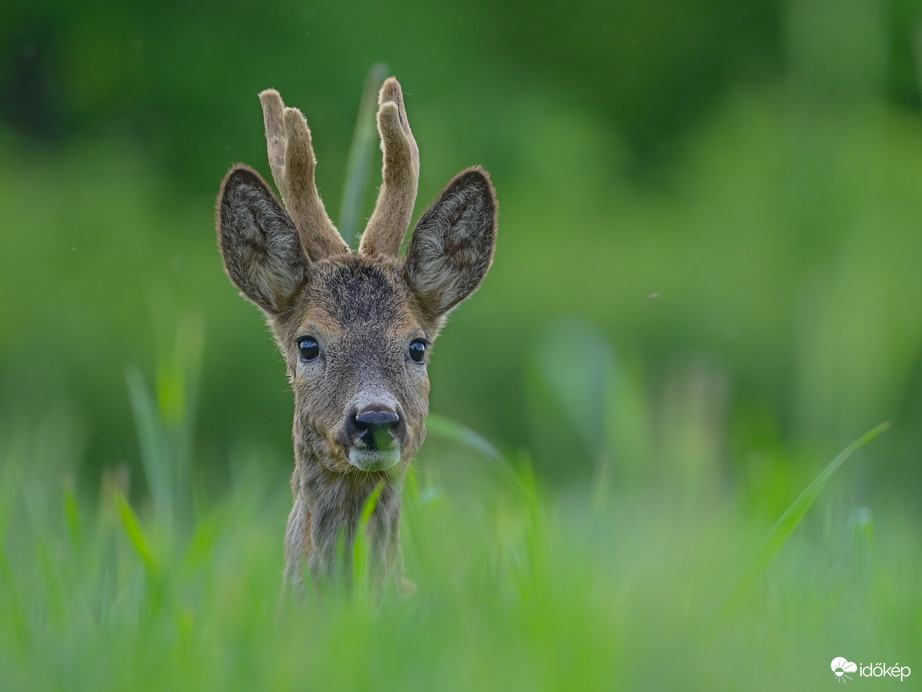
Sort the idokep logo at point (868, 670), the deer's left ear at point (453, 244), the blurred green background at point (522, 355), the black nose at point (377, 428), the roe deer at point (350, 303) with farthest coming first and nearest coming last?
the deer's left ear at point (453, 244), the roe deer at point (350, 303), the black nose at point (377, 428), the blurred green background at point (522, 355), the idokep logo at point (868, 670)

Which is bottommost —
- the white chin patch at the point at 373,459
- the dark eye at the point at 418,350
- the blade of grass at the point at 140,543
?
the blade of grass at the point at 140,543

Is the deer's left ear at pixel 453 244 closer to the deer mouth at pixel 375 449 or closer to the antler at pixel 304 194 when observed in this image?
the antler at pixel 304 194

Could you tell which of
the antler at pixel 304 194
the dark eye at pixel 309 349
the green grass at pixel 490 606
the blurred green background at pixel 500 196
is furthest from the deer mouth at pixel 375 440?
the blurred green background at pixel 500 196

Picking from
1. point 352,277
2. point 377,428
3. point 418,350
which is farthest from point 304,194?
point 377,428

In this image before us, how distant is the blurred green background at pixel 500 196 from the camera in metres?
9.25

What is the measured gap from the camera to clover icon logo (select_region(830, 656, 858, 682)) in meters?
2.98

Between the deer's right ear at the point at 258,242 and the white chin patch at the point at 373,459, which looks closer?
the white chin patch at the point at 373,459

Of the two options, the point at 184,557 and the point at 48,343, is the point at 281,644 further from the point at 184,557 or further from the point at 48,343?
the point at 48,343

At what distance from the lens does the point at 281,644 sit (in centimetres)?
300

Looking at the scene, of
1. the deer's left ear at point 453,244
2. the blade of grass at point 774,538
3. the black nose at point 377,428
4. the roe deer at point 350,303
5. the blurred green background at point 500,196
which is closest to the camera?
the blade of grass at point 774,538

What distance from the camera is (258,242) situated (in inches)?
168

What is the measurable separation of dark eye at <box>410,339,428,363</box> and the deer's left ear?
0.20m

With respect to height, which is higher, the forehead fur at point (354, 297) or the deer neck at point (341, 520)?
the forehead fur at point (354, 297)

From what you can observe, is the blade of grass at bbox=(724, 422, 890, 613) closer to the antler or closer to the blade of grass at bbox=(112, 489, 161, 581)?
the blade of grass at bbox=(112, 489, 161, 581)
